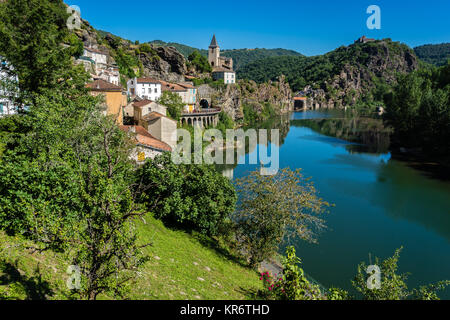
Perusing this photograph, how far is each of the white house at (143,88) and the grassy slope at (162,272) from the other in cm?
4358

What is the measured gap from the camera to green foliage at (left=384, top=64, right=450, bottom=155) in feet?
151

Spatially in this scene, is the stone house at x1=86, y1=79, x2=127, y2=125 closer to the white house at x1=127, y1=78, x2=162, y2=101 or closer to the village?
the village

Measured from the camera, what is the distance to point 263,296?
13.3m

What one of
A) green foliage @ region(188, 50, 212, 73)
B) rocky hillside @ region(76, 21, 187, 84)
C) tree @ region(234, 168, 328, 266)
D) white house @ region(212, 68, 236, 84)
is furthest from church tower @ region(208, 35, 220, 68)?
tree @ region(234, 168, 328, 266)

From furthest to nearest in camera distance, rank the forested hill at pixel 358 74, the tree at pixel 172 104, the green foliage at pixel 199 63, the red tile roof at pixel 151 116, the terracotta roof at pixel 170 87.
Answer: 1. the forested hill at pixel 358 74
2. the green foliage at pixel 199 63
3. the terracotta roof at pixel 170 87
4. the tree at pixel 172 104
5. the red tile roof at pixel 151 116

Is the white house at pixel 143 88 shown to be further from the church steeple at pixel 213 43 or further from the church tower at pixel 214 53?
the church steeple at pixel 213 43

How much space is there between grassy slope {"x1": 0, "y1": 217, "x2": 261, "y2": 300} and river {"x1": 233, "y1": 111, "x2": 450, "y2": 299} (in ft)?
19.6

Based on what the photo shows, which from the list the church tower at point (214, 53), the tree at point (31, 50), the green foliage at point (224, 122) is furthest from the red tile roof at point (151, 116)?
the church tower at point (214, 53)

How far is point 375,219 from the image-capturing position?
2602cm

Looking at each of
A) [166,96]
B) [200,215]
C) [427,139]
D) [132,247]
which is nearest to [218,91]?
[166,96]

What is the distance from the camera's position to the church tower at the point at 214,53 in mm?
104481
